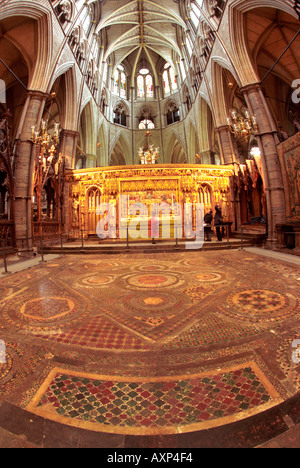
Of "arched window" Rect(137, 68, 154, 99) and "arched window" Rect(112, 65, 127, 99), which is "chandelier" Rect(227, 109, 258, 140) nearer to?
"arched window" Rect(112, 65, 127, 99)

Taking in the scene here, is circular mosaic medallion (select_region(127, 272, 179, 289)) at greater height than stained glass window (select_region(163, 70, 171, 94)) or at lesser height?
lesser

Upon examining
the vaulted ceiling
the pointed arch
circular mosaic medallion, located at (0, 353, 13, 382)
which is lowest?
circular mosaic medallion, located at (0, 353, 13, 382)

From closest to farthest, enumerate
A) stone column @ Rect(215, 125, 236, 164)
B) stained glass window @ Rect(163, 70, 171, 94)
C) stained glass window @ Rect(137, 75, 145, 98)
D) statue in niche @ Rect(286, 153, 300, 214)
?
statue in niche @ Rect(286, 153, 300, 214), stone column @ Rect(215, 125, 236, 164), stained glass window @ Rect(163, 70, 171, 94), stained glass window @ Rect(137, 75, 145, 98)

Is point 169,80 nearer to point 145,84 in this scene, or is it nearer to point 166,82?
point 166,82

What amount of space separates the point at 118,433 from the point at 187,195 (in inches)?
520

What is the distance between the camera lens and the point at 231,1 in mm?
10938

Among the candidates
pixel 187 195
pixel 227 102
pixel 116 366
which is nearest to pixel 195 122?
pixel 227 102

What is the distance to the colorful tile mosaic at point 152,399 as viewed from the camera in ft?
3.94

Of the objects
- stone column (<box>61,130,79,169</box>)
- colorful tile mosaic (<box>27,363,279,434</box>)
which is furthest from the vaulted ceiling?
colorful tile mosaic (<box>27,363,279,434</box>)

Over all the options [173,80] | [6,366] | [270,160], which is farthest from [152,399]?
[173,80]

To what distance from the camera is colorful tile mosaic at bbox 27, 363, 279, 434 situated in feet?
3.94

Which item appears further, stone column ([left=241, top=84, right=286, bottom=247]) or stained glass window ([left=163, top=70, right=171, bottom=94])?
stained glass window ([left=163, top=70, right=171, bottom=94])

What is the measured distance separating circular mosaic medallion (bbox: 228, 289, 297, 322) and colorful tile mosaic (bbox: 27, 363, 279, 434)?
102cm

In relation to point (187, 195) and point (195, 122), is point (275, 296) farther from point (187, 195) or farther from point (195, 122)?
point (195, 122)
